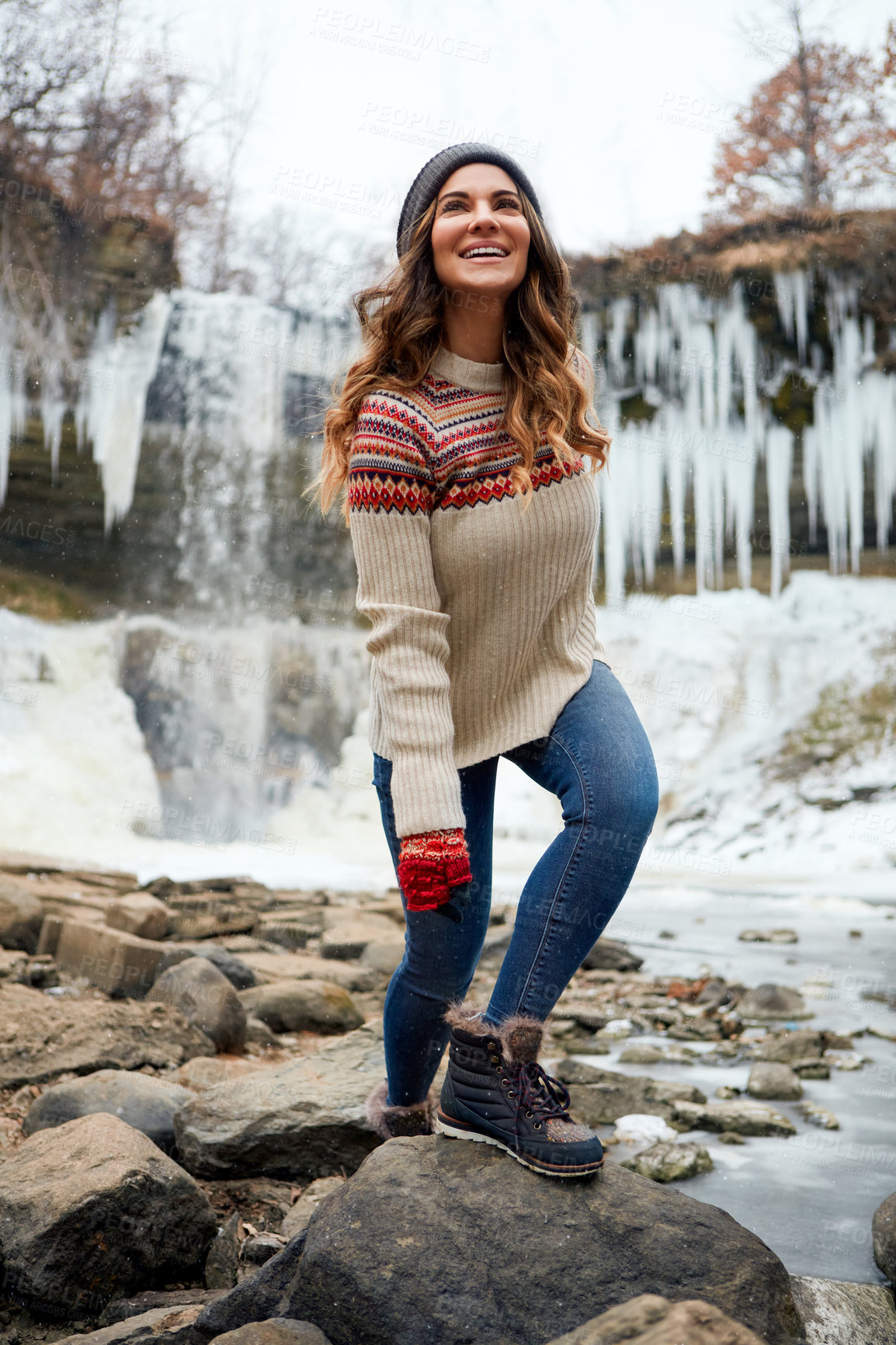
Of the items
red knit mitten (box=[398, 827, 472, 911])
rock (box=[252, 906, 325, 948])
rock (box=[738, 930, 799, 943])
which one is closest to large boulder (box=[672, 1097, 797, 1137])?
red knit mitten (box=[398, 827, 472, 911])

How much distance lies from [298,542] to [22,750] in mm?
4588

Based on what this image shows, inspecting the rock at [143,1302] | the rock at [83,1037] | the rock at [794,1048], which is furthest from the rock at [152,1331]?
the rock at [794,1048]

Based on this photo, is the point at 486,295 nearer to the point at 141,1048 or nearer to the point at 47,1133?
the point at 47,1133

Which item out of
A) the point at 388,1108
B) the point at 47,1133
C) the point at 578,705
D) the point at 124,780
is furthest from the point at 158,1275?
the point at 124,780

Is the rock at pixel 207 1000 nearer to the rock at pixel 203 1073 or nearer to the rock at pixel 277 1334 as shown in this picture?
the rock at pixel 203 1073

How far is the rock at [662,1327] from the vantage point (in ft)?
3.30

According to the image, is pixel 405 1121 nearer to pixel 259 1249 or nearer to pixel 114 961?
pixel 259 1249

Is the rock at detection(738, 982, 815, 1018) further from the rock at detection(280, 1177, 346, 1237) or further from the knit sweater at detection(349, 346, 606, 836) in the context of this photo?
the knit sweater at detection(349, 346, 606, 836)

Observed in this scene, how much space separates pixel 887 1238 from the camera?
1.88 m

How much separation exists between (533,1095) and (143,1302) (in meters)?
0.89

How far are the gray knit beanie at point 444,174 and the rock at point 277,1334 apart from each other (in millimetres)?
1695

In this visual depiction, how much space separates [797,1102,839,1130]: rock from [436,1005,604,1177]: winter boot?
5.28 feet

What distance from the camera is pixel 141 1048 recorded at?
10.5 ft

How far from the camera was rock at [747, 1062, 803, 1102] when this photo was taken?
3178mm
